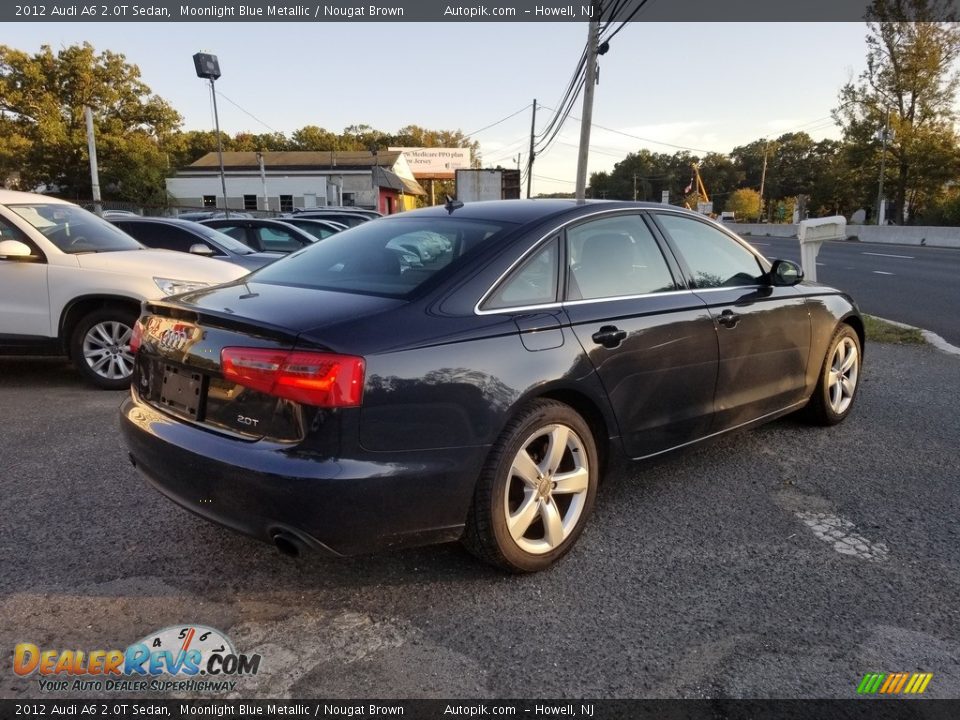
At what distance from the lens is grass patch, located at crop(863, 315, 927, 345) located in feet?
26.1

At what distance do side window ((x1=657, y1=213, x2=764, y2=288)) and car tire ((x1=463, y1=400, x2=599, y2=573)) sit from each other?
1.34 meters

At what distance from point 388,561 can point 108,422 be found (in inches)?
117

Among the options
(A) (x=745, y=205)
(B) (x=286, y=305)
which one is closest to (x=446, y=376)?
(B) (x=286, y=305)

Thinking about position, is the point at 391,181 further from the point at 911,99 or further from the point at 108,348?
the point at 108,348

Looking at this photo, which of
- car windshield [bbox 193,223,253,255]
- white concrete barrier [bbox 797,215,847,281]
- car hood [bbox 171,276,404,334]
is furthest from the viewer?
car windshield [bbox 193,223,253,255]

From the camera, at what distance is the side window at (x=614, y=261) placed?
3.28 meters

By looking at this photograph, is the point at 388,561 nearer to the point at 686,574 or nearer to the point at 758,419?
the point at 686,574

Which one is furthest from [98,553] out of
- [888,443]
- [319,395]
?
[888,443]

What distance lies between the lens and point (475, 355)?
2656 mm

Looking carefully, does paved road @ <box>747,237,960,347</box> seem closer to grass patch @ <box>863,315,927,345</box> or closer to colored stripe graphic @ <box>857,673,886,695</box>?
grass patch @ <box>863,315,927,345</box>

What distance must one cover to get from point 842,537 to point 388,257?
2510 millimetres

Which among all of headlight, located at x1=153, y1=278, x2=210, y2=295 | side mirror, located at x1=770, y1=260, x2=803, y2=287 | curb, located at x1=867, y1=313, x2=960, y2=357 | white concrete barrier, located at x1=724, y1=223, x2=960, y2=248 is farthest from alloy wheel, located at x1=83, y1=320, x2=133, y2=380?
white concrete barrier, located at x1=724, y1=223, x2=960, y2=248

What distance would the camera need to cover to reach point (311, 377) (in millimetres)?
2393

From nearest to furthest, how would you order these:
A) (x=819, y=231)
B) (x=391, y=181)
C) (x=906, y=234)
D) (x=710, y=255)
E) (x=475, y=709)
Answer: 1. (x=475, y=709)
2. (x=710, y=255)
3. (x=819, y=231)
4. (x=906, y=234)
5. (x=391, y=181)
